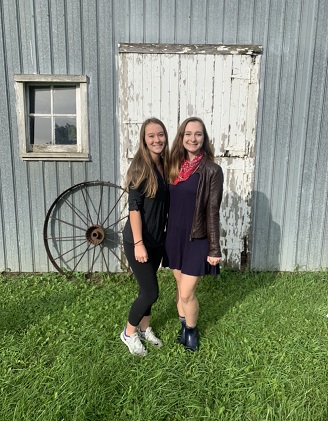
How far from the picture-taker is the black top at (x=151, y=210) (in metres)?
2.33

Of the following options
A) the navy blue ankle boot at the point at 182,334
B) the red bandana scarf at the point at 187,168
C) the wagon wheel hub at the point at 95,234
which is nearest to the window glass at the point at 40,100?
the wagon wheel hub at the point at 95,234

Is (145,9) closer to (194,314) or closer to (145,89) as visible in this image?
(145,89)

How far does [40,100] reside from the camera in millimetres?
3943

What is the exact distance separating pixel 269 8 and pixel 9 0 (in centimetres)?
290

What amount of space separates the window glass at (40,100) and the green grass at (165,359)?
2.10 metres

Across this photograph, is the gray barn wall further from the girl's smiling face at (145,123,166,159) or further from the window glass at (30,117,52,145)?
the girl's smiling face at (145,123,166,159)

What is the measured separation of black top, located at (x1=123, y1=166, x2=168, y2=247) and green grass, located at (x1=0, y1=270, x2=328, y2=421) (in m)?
0.94

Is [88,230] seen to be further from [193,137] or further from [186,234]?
[193,137]

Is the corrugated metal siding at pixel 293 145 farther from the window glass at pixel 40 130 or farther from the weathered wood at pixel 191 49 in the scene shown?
the window glass at pixel 40 130

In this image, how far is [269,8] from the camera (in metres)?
3.69

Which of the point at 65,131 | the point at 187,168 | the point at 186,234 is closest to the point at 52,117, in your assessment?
the point at 65,131

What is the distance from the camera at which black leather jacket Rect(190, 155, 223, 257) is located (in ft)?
7.76

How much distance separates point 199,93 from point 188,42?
0.57 metres

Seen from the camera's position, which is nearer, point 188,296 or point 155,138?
point 155,138
